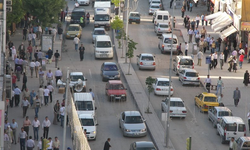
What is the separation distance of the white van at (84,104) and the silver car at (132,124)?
203 cm

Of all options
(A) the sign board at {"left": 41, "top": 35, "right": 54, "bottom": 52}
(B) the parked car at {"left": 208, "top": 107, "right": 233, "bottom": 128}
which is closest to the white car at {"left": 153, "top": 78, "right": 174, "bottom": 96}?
(B) the parked car at {"left": 208, "top": 107, "right": 233, "bottom": 128}

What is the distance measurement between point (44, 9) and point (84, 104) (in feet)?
73.0

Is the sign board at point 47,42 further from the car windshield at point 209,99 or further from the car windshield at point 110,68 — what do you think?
the car windshield at point 209,99

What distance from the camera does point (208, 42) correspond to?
212 feet

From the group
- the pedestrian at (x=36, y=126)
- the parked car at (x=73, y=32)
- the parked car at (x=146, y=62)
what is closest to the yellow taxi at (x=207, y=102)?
the parked car at (x=146, y=62)

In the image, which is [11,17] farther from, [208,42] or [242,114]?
[242,114]

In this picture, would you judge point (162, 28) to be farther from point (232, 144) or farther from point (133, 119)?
point (232, 144)

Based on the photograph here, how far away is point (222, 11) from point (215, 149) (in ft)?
110

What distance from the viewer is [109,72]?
176ft

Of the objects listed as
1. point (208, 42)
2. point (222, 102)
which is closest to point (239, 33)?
point (208, 42)

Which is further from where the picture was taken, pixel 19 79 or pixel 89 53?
pixel 89 53

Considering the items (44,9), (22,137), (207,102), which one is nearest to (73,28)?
(44,9)

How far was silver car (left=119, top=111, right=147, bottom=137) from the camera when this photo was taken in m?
41.8

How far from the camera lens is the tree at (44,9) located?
6450 cm
